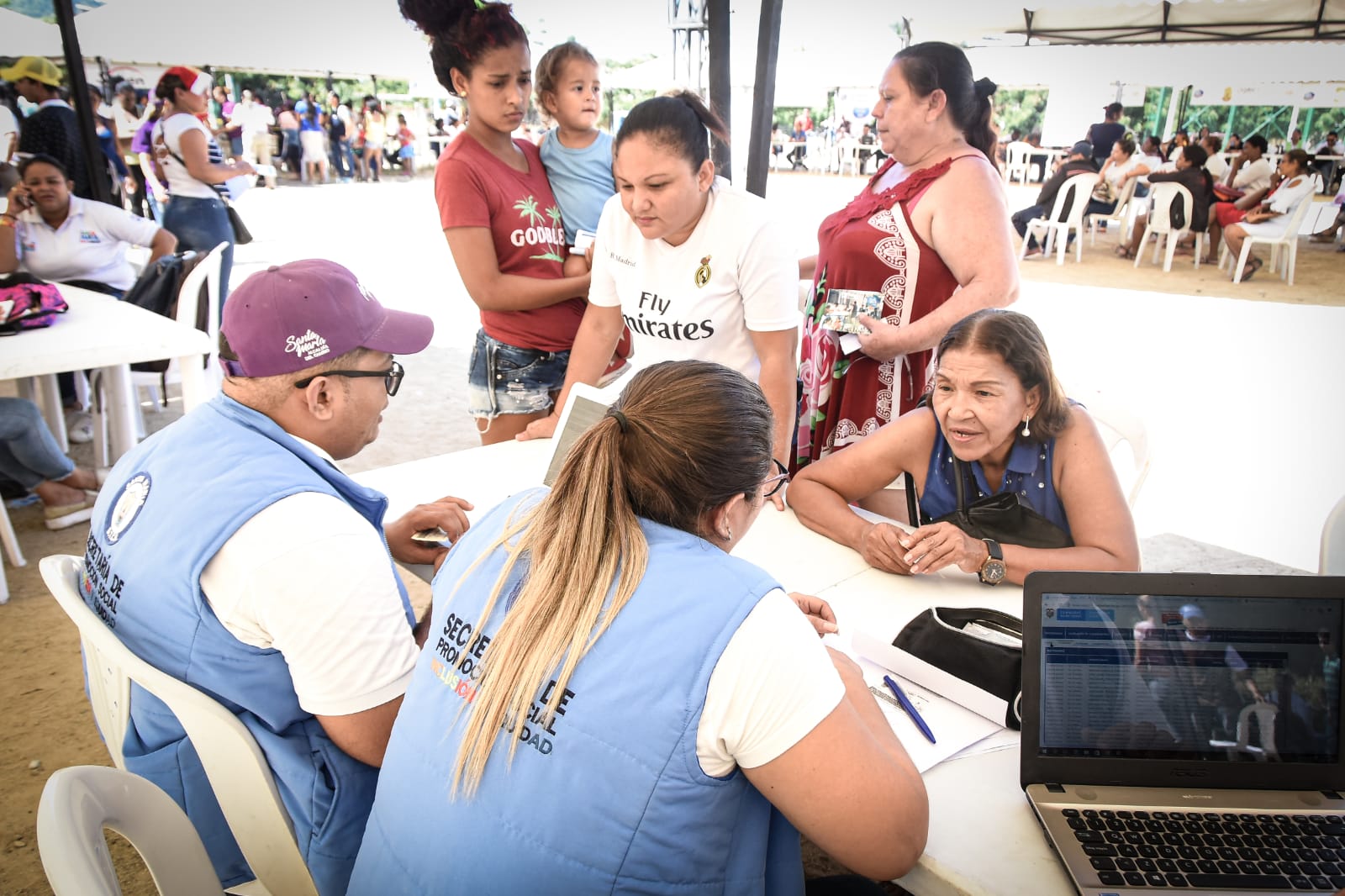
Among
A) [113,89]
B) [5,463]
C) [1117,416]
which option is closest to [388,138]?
[113,89]

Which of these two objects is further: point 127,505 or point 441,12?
point 441,12

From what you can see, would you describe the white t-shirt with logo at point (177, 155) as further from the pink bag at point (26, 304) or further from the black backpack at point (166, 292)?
the pink bag at point (26, 304)

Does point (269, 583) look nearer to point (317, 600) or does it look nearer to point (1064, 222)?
point (317, 600)

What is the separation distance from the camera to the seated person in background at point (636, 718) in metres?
0.84

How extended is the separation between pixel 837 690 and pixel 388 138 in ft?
33.6

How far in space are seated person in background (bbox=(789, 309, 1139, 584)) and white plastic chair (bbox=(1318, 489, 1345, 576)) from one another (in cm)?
48

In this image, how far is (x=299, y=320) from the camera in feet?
4.21

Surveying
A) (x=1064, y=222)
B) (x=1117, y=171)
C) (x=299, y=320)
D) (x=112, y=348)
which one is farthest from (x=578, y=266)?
(x=1064, y=222)

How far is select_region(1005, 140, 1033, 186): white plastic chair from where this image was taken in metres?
6.65

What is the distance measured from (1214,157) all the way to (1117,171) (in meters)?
1.30

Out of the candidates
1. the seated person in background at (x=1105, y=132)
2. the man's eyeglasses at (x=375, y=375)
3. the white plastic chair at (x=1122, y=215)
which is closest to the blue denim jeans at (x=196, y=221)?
the man's eyeglasses at (x=375, y=375)

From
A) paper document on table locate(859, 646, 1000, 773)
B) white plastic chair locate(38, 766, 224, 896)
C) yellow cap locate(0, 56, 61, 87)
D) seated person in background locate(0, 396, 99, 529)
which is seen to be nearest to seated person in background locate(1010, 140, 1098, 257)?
paper document on table locate(859, 646, 1000, 773)

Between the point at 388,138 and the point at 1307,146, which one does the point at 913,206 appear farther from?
the point at 388,138

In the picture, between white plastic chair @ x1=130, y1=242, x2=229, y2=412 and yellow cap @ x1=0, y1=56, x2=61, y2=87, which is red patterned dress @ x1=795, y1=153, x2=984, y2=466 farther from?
yellow cap @ x1=0, y1=56, x2=61, y2=87
